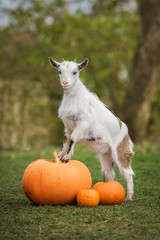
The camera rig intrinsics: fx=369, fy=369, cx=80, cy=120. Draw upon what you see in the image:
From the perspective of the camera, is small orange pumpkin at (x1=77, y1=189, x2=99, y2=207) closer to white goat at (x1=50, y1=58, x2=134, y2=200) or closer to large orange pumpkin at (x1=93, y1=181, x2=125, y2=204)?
large orange pumpkin at (x1=93, y1=181, x2=125, y2=204)

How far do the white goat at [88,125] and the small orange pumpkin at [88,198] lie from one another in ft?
1.57

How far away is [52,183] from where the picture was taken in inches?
168

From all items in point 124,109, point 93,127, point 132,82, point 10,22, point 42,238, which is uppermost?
point 10,22

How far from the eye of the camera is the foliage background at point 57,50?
15141 mm

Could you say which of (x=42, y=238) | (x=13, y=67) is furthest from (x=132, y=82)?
(x=42, y=238)

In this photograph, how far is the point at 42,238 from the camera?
9.94 ft

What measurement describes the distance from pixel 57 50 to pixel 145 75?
14.4ft

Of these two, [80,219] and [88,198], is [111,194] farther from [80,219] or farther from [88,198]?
[80,219]

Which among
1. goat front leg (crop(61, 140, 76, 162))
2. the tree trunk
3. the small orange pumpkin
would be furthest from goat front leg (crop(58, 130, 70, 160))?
the tree trunk

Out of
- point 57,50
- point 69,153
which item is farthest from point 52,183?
point 57,50

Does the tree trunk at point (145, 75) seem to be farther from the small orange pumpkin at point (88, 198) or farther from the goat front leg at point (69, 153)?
the small orange pumpkin at point (88, 198)

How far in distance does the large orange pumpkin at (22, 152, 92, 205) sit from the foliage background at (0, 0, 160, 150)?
880cm

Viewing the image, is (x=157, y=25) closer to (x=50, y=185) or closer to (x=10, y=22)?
(x=10, y=22)

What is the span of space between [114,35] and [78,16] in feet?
6.14
